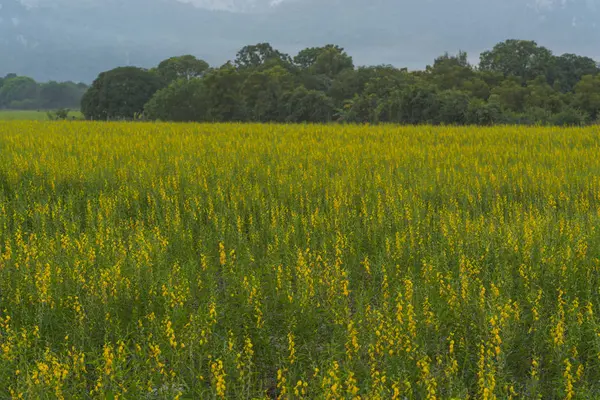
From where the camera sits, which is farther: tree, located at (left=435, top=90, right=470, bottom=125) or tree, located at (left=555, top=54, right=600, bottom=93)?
tree, located at (left=555, top=54, right=600, bottom=93)

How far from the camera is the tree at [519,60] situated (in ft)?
133

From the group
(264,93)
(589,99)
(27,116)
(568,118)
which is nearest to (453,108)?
(568,118)

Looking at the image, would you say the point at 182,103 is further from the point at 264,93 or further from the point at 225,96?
the point at 264,93

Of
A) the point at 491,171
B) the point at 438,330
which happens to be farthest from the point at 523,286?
the point at 491,171

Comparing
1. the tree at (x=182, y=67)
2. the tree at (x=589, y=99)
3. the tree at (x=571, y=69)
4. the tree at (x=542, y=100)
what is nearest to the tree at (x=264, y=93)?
the tree at (x=542, y=100)

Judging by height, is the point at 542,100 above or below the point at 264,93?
below

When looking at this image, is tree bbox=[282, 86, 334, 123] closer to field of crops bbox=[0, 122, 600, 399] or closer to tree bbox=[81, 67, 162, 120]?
tree bbox=[81, 67, 162, 120]

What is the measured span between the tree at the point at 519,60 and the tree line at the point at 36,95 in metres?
106

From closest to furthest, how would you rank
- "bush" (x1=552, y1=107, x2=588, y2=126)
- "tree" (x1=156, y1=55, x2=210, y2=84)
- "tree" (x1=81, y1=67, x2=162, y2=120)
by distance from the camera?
"bush" (x1=552, y1=107, x2=588, y2=126) → "tree" (x1=81, y1=67, x2=162, y2=120) → "tree" (x1=156, y1=55, x2=210, y2=84)

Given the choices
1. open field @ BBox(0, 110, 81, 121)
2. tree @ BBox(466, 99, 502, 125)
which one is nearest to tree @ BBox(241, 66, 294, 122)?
tree @ BBox(466, 99, 502, 125)

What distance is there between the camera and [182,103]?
40.1 meters

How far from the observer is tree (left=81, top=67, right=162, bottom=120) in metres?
47.5

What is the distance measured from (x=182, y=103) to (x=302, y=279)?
3818 centimetres

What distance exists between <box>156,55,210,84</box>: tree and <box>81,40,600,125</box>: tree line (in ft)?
33.8
